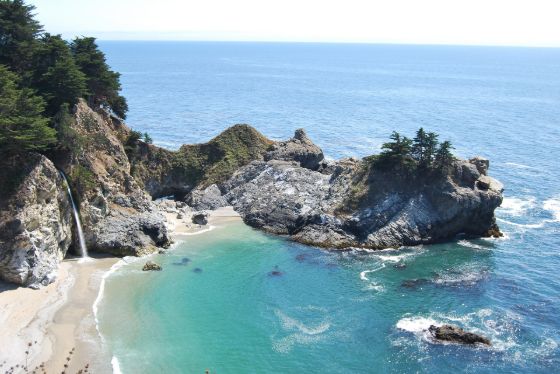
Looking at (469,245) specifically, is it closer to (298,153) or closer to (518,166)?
(298,153)

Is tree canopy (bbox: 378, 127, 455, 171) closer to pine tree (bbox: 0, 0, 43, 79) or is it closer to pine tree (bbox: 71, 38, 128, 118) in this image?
pine tree (bbox: 71, 38, 128, 118)

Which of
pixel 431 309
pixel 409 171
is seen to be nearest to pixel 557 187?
pixel 409 171

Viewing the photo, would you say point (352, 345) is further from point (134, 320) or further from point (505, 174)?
point (505, 174)

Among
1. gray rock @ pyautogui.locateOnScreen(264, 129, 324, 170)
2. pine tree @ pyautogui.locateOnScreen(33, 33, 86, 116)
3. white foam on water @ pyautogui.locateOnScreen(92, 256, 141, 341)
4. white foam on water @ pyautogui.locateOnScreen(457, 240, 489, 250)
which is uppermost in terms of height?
pine tree @ pyautogui.locateOnScreen(33, 33, 86, 116)

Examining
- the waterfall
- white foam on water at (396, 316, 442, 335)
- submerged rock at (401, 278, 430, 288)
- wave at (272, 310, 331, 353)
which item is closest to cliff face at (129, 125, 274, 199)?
the waterfall

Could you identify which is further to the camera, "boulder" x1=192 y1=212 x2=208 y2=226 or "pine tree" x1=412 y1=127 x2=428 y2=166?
"boulder" x1=192 y1=212 x2=208 y2=226

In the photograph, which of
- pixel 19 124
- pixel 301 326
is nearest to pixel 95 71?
pixel 19 124

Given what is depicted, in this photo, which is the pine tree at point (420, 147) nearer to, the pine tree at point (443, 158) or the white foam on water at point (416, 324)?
the pine tree at point (443, 158)
